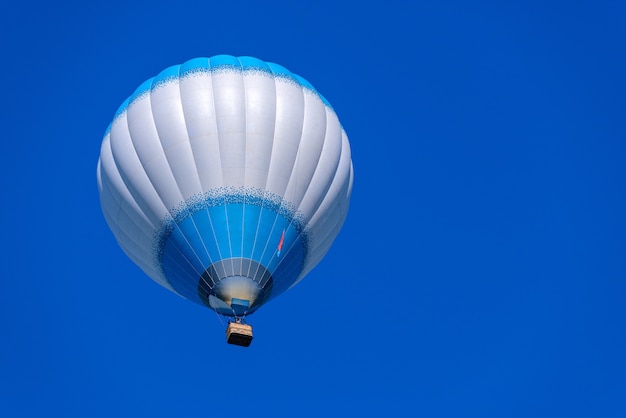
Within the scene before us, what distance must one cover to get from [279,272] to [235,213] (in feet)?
6.03

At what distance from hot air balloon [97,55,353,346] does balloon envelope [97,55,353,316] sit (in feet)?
0.08

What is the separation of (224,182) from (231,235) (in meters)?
1.28

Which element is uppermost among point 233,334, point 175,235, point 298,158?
point 298,158

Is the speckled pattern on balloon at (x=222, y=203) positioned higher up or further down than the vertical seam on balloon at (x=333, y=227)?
further down

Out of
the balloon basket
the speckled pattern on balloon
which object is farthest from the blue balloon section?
the balloon basket

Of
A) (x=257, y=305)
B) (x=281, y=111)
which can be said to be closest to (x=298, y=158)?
(x=281, y=111)

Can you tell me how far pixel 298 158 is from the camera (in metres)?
37.8

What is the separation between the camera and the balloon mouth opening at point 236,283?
36625 mm

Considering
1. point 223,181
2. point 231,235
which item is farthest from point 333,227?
point 223,181

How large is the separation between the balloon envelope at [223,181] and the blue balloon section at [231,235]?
23 millimetres

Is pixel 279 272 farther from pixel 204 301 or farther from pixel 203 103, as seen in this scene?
pixel 203 103

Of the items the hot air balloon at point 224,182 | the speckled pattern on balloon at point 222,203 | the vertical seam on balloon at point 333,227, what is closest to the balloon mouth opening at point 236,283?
the hot air balloon at point 224,182

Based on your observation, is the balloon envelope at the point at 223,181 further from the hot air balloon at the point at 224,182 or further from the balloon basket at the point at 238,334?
the balloon basket at the point at 238,334

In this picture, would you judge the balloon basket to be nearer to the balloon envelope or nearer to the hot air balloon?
→ the hot air balloon
